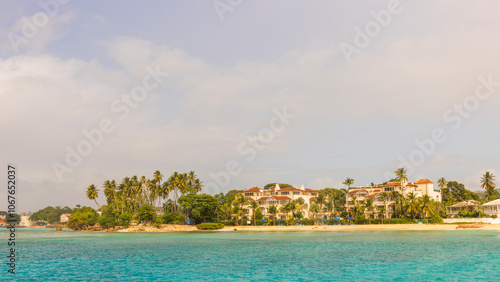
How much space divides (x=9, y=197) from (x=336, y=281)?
2229 cm

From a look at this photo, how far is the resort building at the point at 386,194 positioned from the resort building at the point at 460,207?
4966 millimetres

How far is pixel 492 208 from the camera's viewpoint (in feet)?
319

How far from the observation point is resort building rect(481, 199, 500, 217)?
94500 mm

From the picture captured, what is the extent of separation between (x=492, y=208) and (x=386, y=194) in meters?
24.2

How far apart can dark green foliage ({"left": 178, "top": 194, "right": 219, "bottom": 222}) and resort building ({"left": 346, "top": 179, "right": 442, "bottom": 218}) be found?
1518 inches

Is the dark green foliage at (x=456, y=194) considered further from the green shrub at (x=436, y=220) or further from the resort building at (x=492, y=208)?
the green shrub at (x=436, y=220)

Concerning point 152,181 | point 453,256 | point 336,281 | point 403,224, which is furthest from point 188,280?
point 152,181

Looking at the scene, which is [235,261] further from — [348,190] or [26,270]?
[348,190]

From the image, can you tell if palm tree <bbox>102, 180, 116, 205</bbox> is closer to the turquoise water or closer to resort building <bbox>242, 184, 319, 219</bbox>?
resort building <bbox>242, 184, 319, 219</bbox>

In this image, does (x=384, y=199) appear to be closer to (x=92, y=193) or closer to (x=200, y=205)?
(x=200, y=205)

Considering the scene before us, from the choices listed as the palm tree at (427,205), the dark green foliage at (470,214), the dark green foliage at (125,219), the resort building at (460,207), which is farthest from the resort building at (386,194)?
the dark green foliage at (125,219)

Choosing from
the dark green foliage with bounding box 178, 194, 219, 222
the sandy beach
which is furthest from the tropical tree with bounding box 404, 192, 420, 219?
the dark green foliage with bounding box 178, 194, 219, 222

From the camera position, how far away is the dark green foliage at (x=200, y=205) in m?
106

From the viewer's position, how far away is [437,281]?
27828mm
